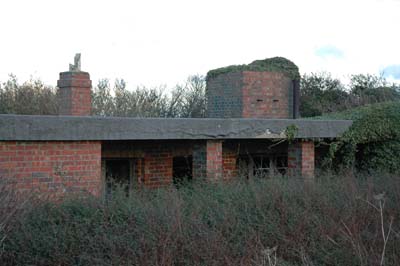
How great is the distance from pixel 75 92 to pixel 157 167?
291 cm

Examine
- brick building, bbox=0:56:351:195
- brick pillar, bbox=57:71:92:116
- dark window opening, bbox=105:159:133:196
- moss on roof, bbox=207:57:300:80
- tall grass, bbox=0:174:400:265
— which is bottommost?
tall grass, bbox=0:174:400:265

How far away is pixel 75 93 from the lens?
45.6 feet

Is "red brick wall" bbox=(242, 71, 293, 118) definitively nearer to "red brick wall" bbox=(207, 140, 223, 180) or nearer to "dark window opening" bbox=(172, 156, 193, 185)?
"dark window opening" bbox=(172, 156, 193, 185)

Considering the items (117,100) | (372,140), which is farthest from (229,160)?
(117,100)

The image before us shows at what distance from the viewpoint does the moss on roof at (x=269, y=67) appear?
57.4ft

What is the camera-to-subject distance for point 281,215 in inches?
342

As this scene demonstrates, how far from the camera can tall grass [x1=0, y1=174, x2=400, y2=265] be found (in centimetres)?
721

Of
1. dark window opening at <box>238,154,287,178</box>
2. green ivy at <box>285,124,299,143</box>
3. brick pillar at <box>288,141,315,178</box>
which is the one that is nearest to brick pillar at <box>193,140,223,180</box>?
green ivy at <box>285,124,299,143</box>

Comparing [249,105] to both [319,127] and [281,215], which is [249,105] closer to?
[319,127]

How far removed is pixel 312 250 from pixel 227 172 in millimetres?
5516

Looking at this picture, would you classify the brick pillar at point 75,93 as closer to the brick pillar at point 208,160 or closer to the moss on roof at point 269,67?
the brick pillar at point 208,160

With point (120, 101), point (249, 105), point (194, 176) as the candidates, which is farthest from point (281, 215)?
point (120, 101)

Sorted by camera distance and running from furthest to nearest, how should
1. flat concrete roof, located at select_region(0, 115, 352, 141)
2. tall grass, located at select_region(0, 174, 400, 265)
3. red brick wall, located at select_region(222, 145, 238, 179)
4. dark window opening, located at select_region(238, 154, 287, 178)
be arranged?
1. dark window opening, located at select_region(238, 154, 287, 178)
2. red brick wall, located at select_region(222, 145, 238, 179)
3. flat concrete roof, located at select_region(0, 115, 352, 141)
4. tall grass, located at select_region(0, 174, 400, 265)

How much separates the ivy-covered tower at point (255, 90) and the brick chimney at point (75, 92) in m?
4.60
